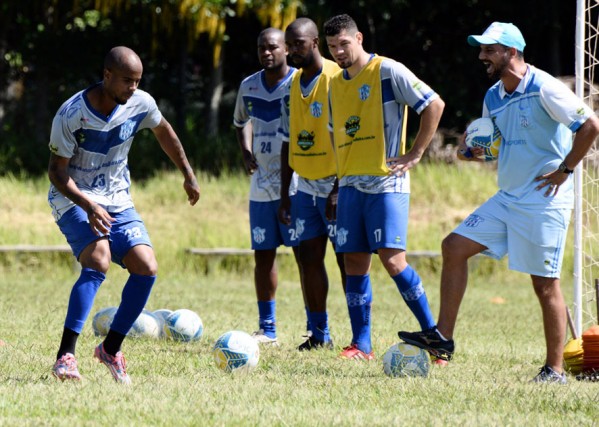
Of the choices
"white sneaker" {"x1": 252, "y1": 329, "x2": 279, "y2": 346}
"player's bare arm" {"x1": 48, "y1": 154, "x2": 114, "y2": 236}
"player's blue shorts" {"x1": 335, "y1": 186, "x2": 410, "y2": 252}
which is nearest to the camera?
"player's bare arm" {"x1": 48, "y1": 154, "x2": 114, "y2": 236}

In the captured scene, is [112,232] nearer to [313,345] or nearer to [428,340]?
[428,340]

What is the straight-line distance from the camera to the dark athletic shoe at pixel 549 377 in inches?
259

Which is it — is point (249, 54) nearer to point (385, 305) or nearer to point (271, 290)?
point (385, 305)

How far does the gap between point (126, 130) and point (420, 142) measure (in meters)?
1.97

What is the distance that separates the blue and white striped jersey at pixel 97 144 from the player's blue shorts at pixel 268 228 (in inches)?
82.8

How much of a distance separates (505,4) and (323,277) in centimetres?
1369

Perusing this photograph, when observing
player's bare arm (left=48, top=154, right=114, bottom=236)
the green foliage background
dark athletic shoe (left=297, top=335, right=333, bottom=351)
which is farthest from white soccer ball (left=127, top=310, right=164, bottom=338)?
the green foliage background

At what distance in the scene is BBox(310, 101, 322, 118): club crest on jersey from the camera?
26.7 ft

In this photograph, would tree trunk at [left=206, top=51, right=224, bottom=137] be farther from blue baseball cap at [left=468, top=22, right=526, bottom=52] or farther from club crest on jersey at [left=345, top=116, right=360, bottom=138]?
blue baseball cap at [left=468, top=22, right=526, bottom=52]

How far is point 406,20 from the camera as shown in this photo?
21516 millimetres

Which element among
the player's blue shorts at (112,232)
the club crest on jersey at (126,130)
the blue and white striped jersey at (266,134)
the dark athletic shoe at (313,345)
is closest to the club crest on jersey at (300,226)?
the blue and white striped jersey at (266,134)

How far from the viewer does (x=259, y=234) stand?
28.6 ft

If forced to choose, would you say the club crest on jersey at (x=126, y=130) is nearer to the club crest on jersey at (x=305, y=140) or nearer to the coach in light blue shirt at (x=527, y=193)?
the club crest on jersey at (x=305, y=140)

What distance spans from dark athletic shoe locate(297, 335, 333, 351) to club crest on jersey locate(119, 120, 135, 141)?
238cm
